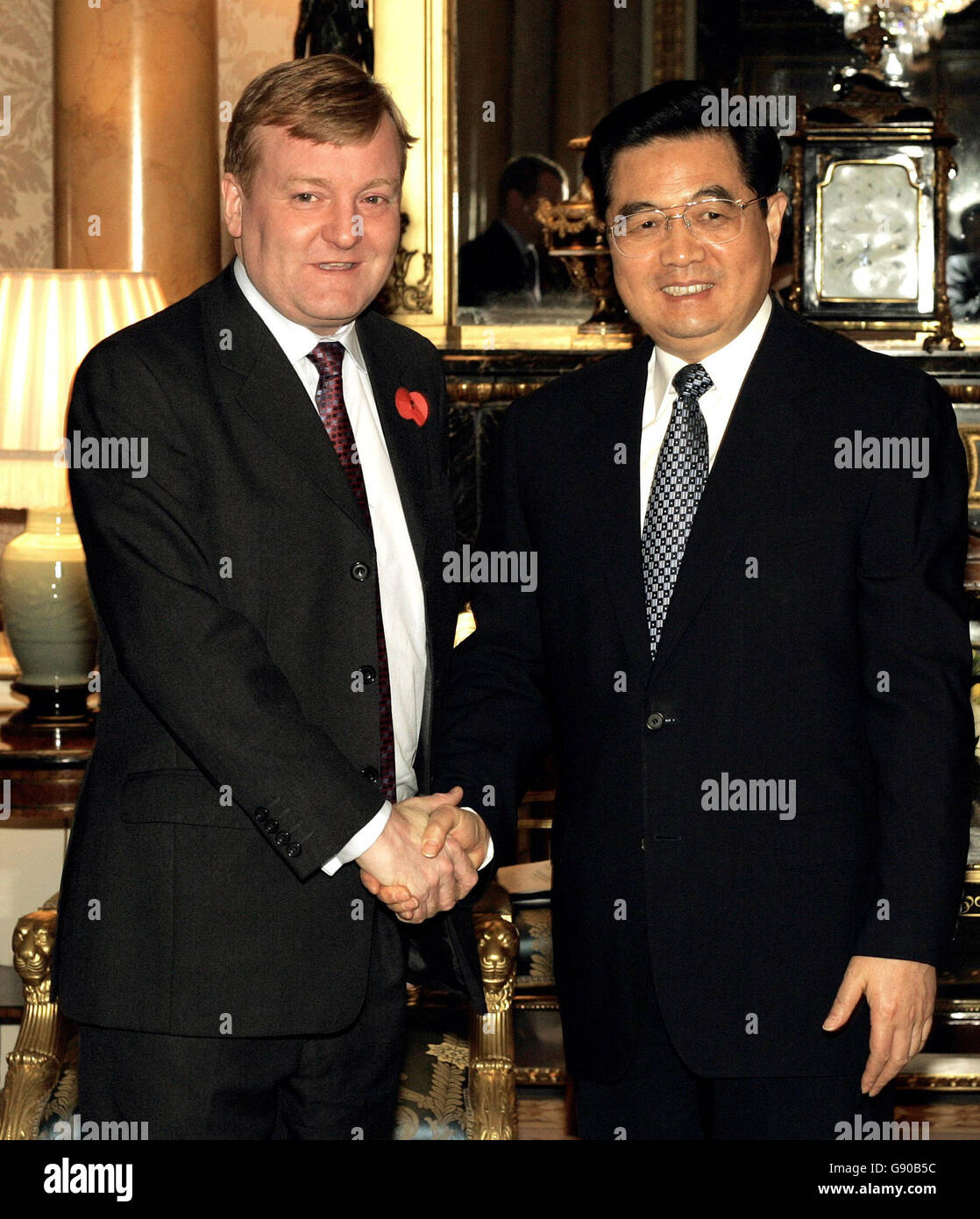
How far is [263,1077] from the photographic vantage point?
181 cm

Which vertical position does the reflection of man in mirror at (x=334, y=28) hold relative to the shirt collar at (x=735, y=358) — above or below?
above

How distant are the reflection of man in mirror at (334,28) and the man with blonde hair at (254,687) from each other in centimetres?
299

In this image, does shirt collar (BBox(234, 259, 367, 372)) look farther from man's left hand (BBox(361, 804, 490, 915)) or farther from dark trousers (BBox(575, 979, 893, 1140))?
dark trousers (BBox(575, 979, 893, 1140))

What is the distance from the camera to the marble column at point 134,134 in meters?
4.60

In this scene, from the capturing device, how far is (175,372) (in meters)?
1.78

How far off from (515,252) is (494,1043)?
3.23 meters

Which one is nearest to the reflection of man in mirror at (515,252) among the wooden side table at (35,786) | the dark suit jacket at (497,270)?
the dark suit jacket at (497,270)

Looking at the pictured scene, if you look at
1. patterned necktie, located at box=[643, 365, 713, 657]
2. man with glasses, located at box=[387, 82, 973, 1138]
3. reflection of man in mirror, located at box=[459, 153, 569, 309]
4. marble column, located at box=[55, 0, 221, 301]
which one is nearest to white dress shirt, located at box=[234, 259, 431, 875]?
man with glasses, located at box=[387, 82, 973, 1138]

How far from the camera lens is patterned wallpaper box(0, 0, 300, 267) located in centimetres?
505

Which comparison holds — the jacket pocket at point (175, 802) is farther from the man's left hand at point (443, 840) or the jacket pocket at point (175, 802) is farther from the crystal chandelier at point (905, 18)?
the crystal chandelier at point (905, 18)

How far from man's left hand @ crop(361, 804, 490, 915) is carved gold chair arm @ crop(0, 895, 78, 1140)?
28.8 inches

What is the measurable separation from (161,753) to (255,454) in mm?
352

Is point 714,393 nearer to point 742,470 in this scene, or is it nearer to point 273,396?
point 742,470

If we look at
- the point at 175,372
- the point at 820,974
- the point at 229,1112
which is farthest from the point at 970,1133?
the point at 175,372
